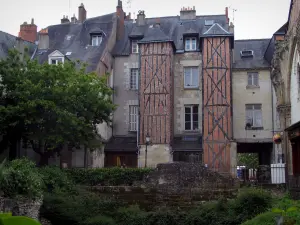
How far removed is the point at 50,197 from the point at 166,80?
431 inches

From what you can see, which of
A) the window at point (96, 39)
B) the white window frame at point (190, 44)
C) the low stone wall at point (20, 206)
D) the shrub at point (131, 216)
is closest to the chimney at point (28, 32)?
the window at point (96, 39)

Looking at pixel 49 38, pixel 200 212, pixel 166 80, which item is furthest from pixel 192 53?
pixel 200 212

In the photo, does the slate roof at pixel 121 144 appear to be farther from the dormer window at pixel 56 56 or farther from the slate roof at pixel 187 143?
the dormer window at pixel 56 56

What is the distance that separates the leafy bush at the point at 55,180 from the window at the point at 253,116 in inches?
456

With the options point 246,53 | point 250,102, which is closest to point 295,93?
point 250,102

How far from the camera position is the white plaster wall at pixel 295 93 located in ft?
59.0

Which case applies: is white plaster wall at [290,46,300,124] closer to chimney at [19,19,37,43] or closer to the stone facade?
the stone facade

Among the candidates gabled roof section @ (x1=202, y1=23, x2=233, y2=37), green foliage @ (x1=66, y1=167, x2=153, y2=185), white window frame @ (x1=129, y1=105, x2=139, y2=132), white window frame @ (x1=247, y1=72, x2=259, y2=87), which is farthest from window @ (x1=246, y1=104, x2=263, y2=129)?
green foliage @ (x1=66, y1=167, x2=153, y2=185)

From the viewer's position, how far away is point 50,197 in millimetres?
14531

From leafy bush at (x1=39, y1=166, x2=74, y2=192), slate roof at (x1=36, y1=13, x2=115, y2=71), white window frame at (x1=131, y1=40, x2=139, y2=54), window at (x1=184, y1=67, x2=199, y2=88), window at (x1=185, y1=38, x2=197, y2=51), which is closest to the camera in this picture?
leafy bush at (x1=39, y1=166, x2=74, y2=192)

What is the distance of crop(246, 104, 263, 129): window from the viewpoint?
24.4 metres

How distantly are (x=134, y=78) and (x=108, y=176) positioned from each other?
9331 mm

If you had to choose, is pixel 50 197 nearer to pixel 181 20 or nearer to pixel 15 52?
pixel 15 52

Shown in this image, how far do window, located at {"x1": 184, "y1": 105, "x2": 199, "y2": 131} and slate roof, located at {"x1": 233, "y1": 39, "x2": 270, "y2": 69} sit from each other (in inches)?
131
